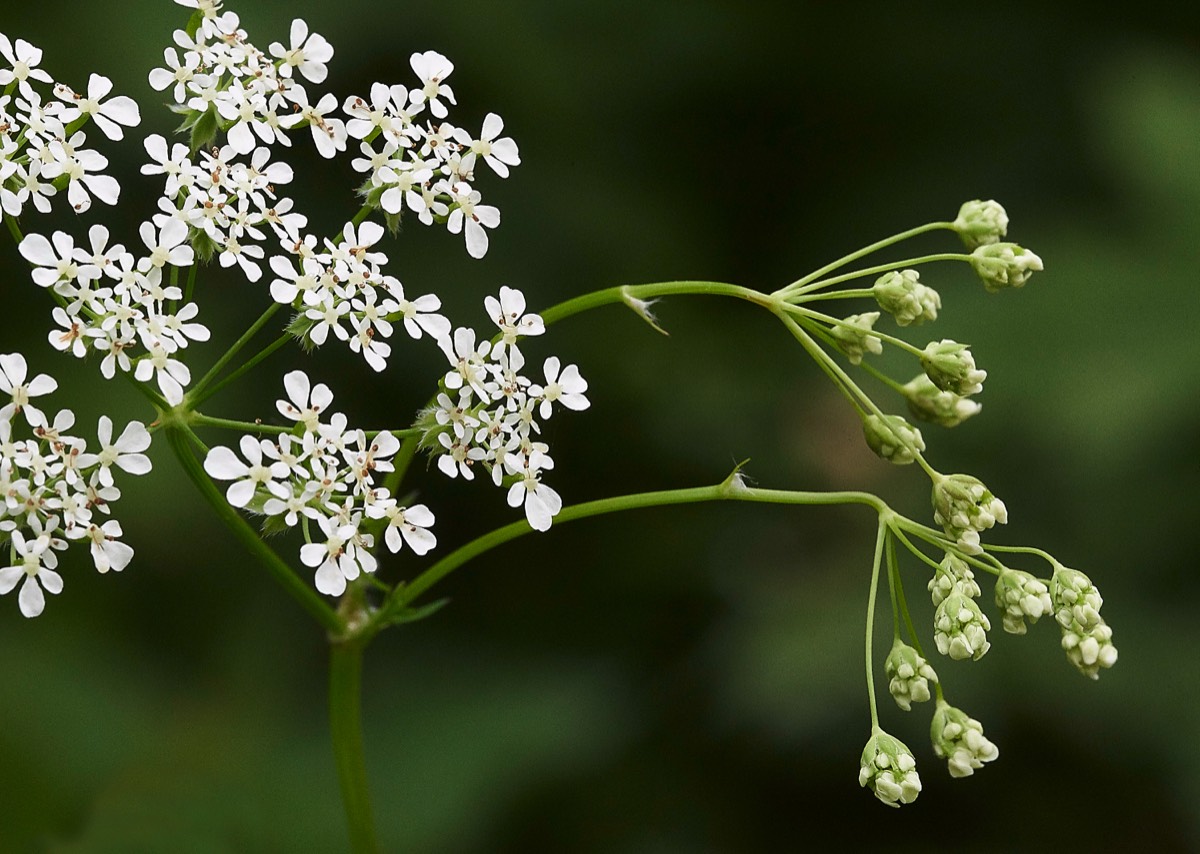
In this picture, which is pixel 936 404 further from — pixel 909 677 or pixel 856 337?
pixel 909 677

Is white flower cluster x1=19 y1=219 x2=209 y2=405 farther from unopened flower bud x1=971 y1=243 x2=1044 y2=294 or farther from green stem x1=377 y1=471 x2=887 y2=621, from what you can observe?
unopened flower bud x1=971 y1=243 x2=1044 y2=294

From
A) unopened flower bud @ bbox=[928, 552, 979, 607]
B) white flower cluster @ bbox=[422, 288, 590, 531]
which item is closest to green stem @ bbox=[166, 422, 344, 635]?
white flower cluster @ bbox=[422, 288, 590, 531]

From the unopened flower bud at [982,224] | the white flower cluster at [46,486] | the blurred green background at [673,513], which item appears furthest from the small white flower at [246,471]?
the blurred green background at [673,513]

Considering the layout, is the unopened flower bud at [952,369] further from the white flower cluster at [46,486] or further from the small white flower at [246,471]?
the white flower cluster at [46,486]

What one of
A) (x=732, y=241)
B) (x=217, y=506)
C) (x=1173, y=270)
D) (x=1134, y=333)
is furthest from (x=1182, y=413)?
(x=217, y=506)

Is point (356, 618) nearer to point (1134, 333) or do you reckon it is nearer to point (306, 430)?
point (306, 430)

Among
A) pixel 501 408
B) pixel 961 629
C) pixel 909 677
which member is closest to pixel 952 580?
pixel 961 629
